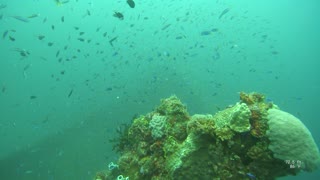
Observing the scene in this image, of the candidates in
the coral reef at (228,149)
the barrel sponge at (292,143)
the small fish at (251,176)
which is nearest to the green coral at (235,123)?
the coral reef at (228,149)

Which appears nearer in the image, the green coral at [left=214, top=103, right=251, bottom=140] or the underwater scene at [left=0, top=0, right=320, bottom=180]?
the green coral at [left=214, top=103, right=251, bottom=140]

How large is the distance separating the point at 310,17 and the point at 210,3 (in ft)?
118

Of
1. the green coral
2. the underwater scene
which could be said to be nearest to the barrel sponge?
the underwater scene

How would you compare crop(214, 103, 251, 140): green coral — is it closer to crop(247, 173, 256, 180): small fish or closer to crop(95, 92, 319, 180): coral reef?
crop(95, 92, 319, 180): coral reef

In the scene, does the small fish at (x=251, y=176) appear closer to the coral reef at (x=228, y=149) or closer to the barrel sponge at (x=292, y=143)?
the coral reef at (x=228, y=149)

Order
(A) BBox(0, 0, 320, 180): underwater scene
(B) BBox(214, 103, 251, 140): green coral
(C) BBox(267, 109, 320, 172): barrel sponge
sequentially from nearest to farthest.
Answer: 1. (C) BBox(267, 109, 320, 172): barrel sponge
2. (B) BBox(214, 103, 251, 140): green coral
3. (A) BBox(0, 0, 320, 180): underwater scene

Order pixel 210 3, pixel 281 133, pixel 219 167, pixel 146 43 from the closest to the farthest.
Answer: pixel 281 133, pixel 219 167, pixel 146 43, pixel 210 3

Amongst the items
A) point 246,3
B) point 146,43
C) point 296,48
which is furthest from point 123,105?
point 296,48

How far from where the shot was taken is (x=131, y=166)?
8234mm

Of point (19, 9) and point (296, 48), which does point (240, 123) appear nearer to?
point (19, 9)

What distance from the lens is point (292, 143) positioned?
5.16m

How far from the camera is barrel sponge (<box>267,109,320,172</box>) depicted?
5.12 m

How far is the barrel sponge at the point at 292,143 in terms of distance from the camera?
5.12 m

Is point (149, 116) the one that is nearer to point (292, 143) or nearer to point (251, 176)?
point (251, 176)
